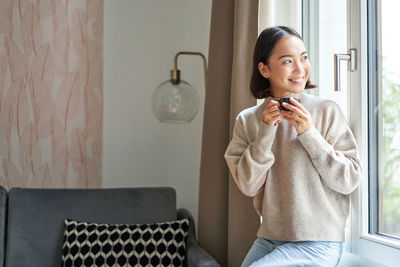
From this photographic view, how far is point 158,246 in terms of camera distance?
6.18ft

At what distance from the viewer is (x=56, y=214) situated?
2033 mm

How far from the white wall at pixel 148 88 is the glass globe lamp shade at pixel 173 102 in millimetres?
510

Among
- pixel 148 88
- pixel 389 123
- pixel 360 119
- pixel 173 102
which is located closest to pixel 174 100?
pixel 173 102

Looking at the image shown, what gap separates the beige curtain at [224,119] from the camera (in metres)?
1.81

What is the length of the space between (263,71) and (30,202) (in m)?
1.27

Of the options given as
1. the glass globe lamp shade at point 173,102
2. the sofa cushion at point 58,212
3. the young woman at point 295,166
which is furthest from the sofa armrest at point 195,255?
→ the glass globe lamp shade at point 173,102

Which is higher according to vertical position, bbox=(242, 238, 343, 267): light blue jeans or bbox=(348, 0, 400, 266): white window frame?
bbox=(348, 0, 400, 266): white window frame

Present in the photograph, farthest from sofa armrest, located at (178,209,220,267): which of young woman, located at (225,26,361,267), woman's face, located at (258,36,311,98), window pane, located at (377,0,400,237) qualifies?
woman's face, located at (258,36,311,98)

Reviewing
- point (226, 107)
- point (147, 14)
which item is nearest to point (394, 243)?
point (226, 107)

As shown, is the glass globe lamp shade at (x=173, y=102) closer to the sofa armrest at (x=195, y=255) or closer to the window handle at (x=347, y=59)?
the sofa armrest at (x=195, y=255)

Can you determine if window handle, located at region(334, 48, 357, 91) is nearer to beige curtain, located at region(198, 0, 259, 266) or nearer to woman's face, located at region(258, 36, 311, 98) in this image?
woman's face, located at region(258, 36, 311, 98)

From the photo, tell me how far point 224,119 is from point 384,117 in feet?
2.56

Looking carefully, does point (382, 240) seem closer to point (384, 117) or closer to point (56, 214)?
point (384, 117)

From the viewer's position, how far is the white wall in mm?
2596
